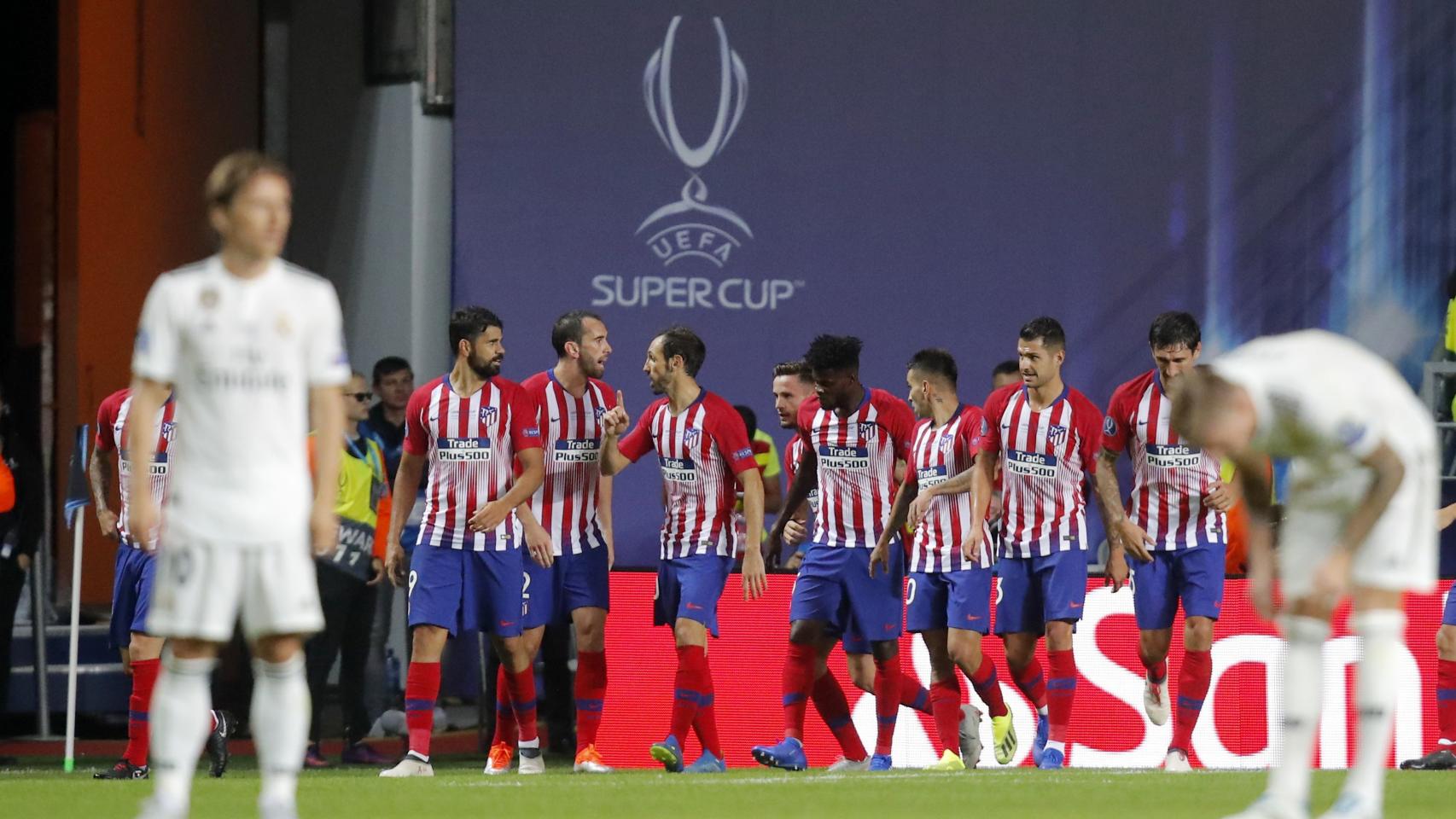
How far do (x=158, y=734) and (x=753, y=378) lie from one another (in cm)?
822

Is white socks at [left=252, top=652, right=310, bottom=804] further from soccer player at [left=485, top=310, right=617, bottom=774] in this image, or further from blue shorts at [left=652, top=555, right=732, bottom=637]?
soccer player at [left=485, top=310, right=617, bottom=774]

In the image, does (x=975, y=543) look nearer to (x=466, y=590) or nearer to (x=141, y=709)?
(x=466, y=590)

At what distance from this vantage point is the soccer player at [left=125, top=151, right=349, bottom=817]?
17.8 ft

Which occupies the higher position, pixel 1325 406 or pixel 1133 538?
pixel 1325 406

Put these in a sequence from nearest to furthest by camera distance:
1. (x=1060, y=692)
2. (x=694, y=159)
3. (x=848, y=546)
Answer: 1. (x=1060, y=692)
2. (x=848, y=546)
3. (x=694, y=159)

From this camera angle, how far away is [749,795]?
25.2 ft

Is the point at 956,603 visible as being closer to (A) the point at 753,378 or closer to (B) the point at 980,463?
(B) the point at 980,463

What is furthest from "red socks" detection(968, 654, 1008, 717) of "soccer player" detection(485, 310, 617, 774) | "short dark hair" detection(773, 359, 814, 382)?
"soccer player" detection(485, 310, 617, 774)

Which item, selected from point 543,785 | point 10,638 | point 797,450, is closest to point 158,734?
point 543,785

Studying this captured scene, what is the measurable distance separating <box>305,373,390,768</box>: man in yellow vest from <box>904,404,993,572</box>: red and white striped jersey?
9.96 feet

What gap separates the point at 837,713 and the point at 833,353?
1790 mm

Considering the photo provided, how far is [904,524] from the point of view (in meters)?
9.92

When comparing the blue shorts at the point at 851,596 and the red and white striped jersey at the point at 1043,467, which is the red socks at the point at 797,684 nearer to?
the blue shorts at the point at 851,596

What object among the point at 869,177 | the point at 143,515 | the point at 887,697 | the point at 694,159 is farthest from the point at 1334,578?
the point at 694,159
